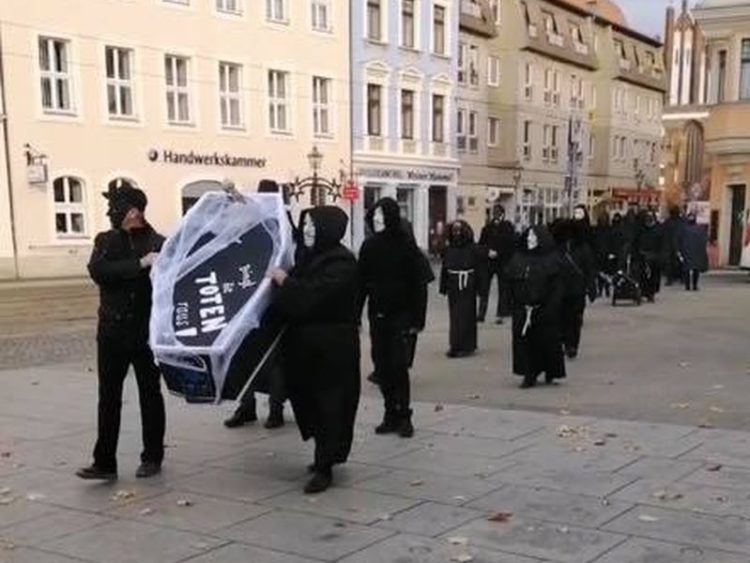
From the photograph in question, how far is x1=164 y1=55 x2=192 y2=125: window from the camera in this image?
30750 millimetres

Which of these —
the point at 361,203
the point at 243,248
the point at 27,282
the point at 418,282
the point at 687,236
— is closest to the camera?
the point at 243,248

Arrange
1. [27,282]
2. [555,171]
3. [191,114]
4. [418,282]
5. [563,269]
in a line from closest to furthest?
[418,282], [563,269], [27,282], [191,114], [555,171]

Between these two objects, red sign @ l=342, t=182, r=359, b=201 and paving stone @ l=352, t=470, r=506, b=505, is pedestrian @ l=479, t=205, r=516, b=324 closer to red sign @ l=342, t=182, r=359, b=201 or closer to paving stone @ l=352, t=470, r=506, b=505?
paving stone @ l=352, t=470, r=506, b=505

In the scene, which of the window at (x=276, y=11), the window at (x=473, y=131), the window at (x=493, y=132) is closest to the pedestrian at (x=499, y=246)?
the window at (x=276, y=11)

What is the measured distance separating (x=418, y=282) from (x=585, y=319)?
8706 mm

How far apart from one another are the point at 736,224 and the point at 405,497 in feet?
89.0

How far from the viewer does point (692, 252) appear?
71.7 feet

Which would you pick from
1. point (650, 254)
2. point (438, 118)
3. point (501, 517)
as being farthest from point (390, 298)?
point (438, 118)

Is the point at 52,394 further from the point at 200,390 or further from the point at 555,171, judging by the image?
the point at 555,171

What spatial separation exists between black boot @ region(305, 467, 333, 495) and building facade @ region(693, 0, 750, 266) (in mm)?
25275

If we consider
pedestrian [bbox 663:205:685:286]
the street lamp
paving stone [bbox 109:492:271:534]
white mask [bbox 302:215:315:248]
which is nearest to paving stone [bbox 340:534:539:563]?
paving stone [bbox 109:492:271:534]

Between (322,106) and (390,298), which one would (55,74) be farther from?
(390,298)

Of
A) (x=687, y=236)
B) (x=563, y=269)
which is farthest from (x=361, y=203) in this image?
(x=563, y=269)

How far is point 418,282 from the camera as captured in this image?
7605 millimetres
